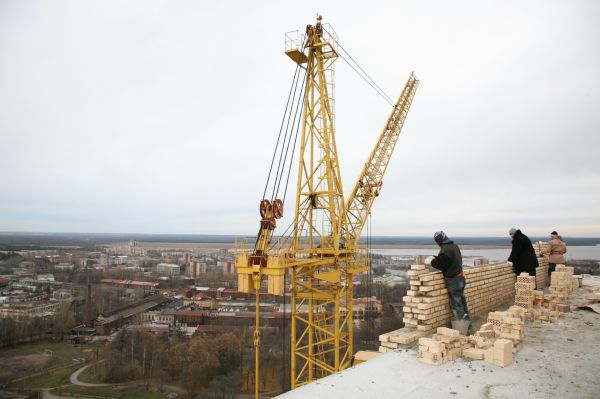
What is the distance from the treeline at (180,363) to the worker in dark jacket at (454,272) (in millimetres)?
28752

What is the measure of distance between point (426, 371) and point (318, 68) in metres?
14.3

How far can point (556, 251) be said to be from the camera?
1352cm

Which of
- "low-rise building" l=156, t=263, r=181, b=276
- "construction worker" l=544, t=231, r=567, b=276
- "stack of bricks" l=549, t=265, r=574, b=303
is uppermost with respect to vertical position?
"construction worker" l=544, t=231, r=567, b=276

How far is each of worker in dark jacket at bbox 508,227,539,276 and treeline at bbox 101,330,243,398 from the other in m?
27.4

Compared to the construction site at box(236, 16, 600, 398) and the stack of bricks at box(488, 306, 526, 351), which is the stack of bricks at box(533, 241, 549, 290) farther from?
the stack of bricks at box(488, 306, 526, 351)

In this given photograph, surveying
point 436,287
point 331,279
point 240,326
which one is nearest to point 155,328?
point 240,326

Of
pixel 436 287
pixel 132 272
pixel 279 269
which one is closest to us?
pixel 436 287

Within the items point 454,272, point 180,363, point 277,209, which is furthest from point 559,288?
point 180,363

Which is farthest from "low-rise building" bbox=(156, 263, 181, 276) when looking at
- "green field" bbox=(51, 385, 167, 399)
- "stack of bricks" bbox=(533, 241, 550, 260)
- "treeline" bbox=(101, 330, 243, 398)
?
"stack of bricks" bbox=(533, 241, 550, 260)

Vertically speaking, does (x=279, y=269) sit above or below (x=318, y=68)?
below

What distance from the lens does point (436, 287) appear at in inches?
299

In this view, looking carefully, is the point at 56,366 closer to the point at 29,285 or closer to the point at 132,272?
the point at 29,285

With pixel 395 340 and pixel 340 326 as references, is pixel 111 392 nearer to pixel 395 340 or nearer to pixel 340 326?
pixel 340 326

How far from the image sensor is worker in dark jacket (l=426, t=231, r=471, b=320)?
24.8 feet
